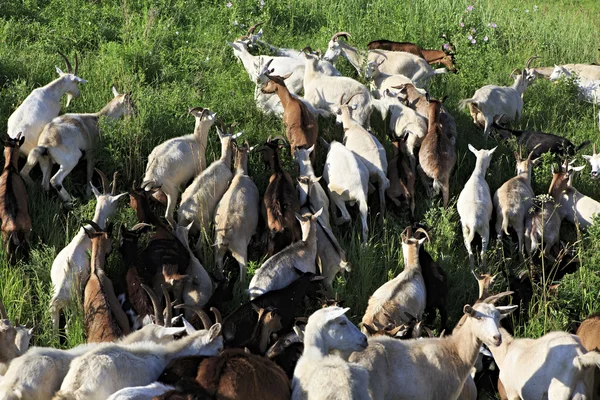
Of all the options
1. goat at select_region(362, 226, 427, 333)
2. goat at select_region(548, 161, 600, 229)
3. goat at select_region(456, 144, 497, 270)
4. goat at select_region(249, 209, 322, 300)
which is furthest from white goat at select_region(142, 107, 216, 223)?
goat at select_region(548, 161, 600, 229)

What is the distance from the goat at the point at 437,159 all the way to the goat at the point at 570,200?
1131 mm

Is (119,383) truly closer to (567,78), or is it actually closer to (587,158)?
(587,158)

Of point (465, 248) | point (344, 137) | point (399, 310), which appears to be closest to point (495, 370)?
point (399, 310)

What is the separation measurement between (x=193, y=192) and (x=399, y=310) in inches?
94.5

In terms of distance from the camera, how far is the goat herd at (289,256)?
6020 mm

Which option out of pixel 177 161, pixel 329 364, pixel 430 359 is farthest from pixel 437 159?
pixel 329 364

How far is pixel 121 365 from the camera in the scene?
5.92 meters

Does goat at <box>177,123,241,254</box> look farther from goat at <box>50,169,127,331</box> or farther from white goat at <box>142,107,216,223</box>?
goat at <box>50,169,127,331</box>

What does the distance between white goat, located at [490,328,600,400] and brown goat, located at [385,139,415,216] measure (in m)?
2.81

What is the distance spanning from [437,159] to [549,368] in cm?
362

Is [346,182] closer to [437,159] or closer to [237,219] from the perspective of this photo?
[437,159]

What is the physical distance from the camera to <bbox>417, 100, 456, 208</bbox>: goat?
9.76 metres

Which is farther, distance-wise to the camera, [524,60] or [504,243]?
[524,60]

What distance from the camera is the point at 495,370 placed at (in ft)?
24.9
